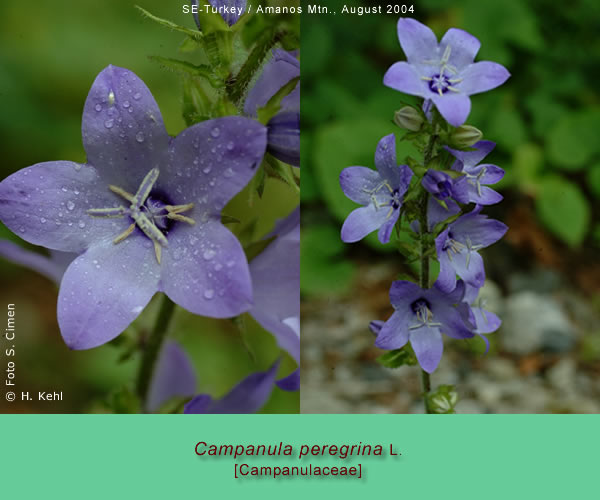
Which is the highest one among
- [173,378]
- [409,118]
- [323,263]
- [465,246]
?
[409,118]

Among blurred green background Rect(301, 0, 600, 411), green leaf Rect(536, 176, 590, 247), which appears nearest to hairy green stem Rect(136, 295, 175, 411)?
blurred green background Rect(301, 0, 600, 411)

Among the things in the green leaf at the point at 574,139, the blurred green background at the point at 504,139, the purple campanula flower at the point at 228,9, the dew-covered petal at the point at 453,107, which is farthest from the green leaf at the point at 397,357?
the green leaf at the point at 574,139

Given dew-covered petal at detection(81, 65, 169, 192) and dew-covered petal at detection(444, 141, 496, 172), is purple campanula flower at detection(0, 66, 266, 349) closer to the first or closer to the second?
dew-covered petal at detection(81, 65, 169, 192)

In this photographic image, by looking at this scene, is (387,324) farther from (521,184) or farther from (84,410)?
(521,184)

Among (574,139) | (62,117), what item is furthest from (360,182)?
(574,139)

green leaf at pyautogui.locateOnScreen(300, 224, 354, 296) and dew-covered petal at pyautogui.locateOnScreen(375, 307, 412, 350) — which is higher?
dew-covered petal at pyautogui.locateOnScreen(375, 307, 412, 350)

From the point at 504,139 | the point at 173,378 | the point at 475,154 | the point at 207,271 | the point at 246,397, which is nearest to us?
the point at 207,271

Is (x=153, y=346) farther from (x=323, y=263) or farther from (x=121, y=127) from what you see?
(x=323, y=263)

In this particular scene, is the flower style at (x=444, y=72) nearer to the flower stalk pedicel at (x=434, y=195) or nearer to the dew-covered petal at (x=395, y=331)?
the flower stalk pedicel at (x=434, y=195)
